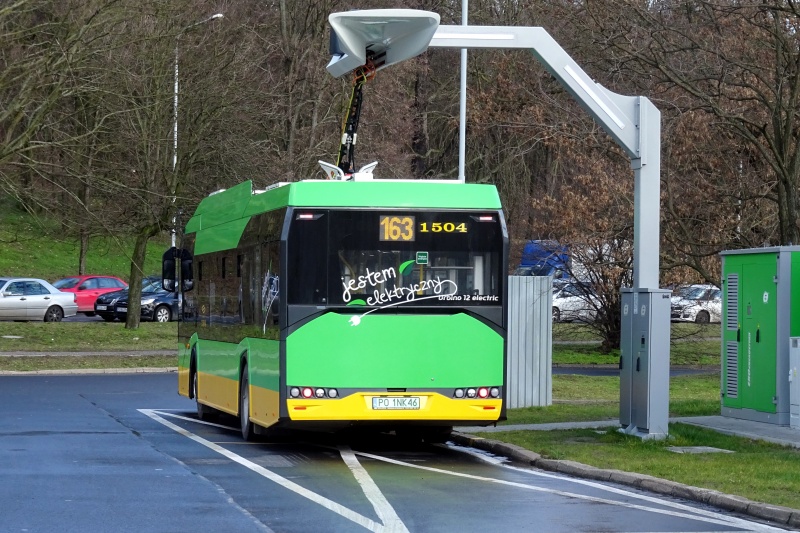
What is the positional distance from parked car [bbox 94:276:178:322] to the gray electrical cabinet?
35.1 metres

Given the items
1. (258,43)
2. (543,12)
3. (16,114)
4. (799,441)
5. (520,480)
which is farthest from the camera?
(258,43)

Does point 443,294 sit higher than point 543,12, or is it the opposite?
point 543,12

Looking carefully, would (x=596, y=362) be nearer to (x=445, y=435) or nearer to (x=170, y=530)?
(x=445, y=435)

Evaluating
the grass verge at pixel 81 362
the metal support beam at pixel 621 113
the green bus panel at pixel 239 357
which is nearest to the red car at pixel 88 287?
the grass verge at pixel 81 362

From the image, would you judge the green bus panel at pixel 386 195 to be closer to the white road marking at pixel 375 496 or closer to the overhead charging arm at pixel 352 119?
the overhead charging arm at pixel 352 119

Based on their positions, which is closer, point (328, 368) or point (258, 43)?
point (328, 368)

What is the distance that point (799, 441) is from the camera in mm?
15828

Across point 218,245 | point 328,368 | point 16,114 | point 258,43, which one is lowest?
point 328,368

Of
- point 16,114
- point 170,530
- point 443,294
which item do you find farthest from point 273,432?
point 16,114

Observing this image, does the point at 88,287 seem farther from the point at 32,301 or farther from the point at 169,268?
the point at 169,268

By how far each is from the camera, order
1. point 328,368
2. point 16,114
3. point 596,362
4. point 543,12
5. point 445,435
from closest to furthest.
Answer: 1. point 328,368
2. point 445,435
3. point 543,12
4. point 16,114
5. point 596,362

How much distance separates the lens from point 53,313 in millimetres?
47750

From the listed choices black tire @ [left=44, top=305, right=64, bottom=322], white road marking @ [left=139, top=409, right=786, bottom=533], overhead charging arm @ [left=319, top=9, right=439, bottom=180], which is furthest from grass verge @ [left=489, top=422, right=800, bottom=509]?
black tire @ [left=44, top=305, right=64, bottom=322]

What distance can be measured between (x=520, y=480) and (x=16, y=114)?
19726 mm
